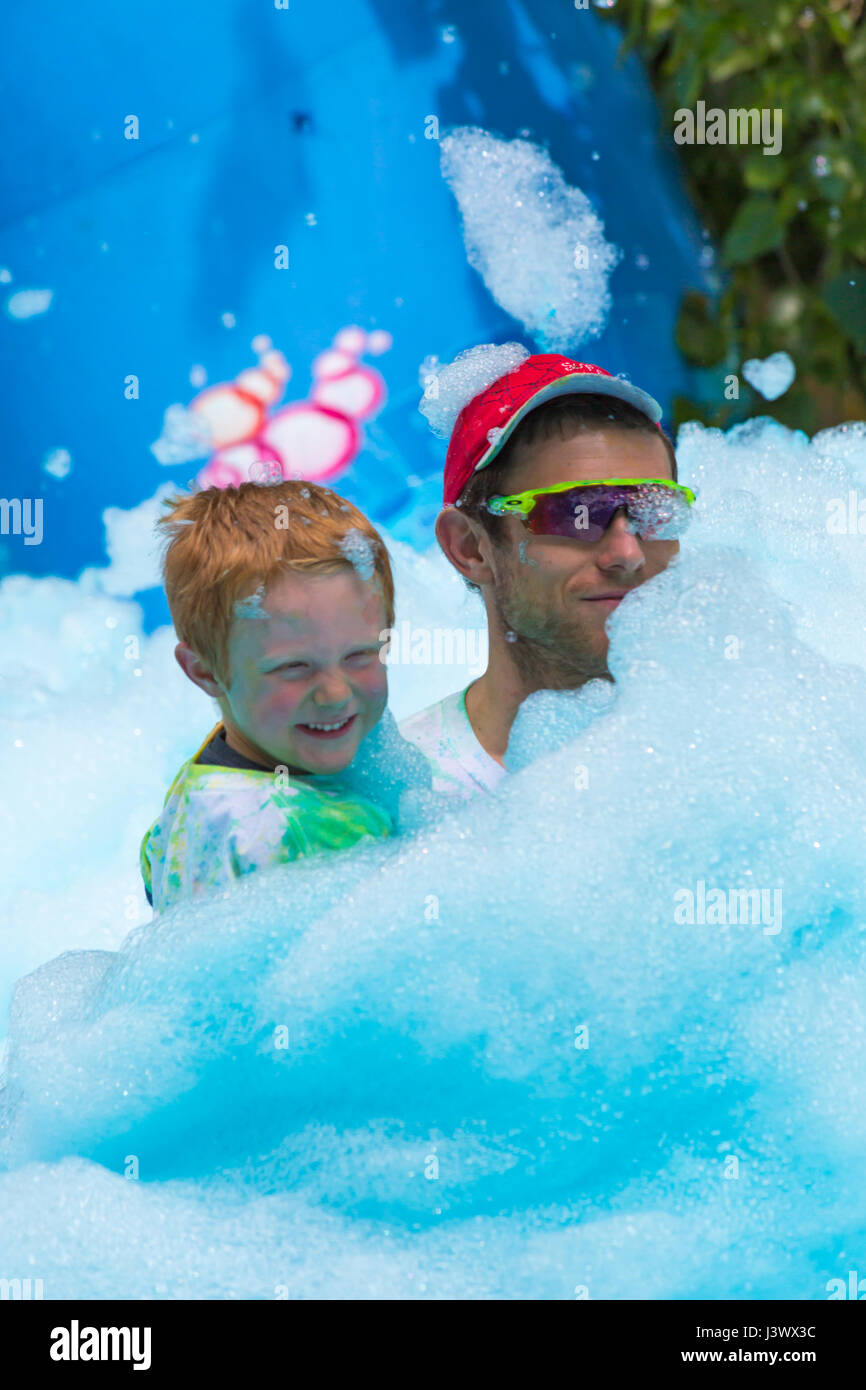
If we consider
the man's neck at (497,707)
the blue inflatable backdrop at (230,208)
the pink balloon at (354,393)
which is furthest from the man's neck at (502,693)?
the pink balloon at (354,393)

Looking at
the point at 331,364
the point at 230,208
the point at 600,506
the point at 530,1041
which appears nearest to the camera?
the point at 530,1041

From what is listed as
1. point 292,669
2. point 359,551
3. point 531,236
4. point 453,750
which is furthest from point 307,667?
point 531,236

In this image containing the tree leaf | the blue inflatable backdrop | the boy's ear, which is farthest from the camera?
the tree leaf

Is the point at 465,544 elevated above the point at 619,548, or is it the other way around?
the point at 465,544

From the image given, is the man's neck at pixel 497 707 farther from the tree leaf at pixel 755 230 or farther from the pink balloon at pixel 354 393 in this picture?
the tree leaf at pixel 755 230

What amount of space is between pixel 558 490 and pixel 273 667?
0.42 metres

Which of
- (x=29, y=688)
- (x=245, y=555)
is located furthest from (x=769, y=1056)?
(x=29, y=688)

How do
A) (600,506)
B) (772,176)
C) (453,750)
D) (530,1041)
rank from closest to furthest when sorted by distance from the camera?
(530,1041)
(600,506)
(453,750)
(772,176)

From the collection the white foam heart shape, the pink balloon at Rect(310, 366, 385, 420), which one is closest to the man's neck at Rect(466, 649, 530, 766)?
the pink balloon at Rect(310, 366, 385, 420)

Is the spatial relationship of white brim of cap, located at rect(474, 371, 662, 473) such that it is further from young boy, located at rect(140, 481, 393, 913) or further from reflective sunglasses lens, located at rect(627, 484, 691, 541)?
young boy, located at rect(140, 481, 393, 913)

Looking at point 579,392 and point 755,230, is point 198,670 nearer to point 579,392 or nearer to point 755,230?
point 579,392

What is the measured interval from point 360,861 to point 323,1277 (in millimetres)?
412

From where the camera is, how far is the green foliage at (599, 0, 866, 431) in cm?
299

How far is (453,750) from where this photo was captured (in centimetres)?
177
